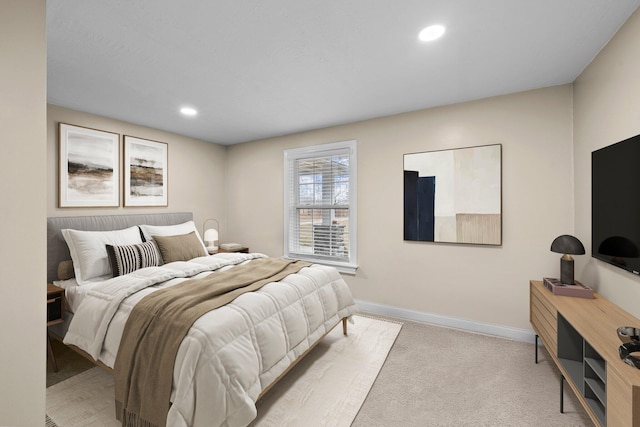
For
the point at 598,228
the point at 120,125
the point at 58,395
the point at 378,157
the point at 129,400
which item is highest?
the point at 120,125

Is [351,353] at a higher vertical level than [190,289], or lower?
lower

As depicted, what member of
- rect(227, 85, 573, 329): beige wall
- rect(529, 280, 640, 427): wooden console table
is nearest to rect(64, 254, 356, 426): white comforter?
rect(227, 85, 573, 329): beige wall

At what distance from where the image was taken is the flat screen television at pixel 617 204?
1.64m

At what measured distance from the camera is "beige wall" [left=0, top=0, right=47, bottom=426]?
3.29 feet

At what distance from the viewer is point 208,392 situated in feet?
4.75

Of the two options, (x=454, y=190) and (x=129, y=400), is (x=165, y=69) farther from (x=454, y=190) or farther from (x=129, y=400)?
(x=454, y=190)

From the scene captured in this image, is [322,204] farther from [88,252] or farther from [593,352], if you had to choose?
[593,352]

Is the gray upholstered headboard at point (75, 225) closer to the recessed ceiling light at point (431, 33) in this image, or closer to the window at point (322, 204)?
the window at point (322, 204)

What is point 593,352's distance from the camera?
156cm

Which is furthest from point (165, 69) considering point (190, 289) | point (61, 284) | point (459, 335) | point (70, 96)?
point (459, 335)

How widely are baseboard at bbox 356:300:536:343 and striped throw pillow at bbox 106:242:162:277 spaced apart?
101 inches

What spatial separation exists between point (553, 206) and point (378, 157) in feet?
6.14

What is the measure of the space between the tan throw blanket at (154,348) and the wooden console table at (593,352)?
2061 millimetres

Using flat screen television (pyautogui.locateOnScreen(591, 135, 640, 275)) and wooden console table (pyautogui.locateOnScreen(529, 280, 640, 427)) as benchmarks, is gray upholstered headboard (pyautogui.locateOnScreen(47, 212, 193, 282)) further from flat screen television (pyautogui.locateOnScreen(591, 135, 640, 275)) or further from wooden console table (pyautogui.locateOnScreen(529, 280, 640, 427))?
flat screen television (pyautogui.locateOnScreen(591, 135, 640, 275))
